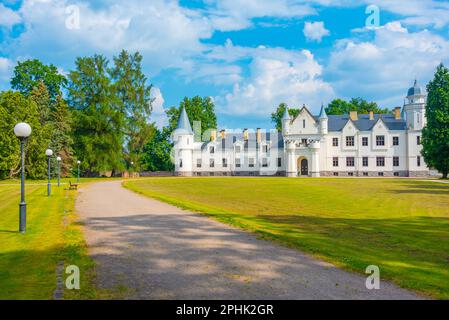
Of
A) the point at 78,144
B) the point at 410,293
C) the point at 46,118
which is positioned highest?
the point at 46,118

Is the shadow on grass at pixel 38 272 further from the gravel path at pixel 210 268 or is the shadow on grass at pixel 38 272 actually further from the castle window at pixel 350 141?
the castle window at pixel 350 141

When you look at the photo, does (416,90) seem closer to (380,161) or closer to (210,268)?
(380,161)

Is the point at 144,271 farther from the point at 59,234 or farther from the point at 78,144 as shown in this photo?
the point at 78,144

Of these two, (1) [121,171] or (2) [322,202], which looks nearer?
(2) [322,202]

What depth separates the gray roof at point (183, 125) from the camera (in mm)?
76938

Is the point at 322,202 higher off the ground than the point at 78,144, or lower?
lower

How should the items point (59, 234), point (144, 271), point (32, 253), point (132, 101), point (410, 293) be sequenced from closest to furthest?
point (410, 293) < point (144, 271) < point (32, 253) < point (59, 234) < point (132, 101)

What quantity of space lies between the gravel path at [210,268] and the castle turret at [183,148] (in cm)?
6427

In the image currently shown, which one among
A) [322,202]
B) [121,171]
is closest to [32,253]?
[322,202]

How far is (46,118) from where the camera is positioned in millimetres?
64000

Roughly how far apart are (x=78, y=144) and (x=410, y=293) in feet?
205

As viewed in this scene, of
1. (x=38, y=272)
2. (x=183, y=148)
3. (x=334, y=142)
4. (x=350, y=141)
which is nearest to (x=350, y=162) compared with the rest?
(x=350, y=141)

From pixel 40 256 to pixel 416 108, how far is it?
66.5 metres

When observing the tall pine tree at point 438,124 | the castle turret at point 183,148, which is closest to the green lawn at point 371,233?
the tall pine tree at point 438,124
